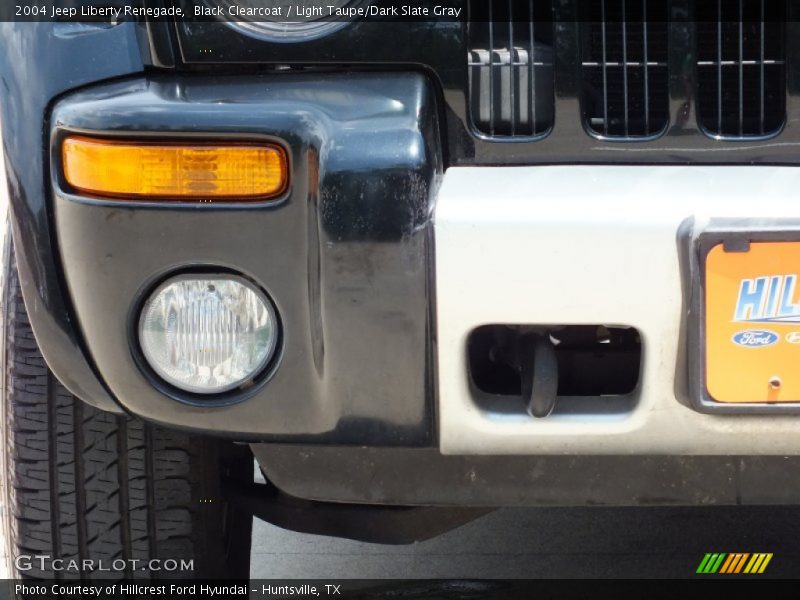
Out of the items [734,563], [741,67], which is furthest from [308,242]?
[734,563]

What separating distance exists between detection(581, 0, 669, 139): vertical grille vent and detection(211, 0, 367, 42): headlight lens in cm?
34

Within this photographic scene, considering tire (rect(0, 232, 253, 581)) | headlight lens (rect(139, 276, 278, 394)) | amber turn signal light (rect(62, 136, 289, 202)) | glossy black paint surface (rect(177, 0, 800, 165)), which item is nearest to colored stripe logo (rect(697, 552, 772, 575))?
tire (rect(0, 232, 253, 581))

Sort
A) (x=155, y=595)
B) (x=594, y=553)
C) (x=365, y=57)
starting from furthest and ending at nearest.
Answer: (x=594, y=553) → (x=155, y=595) → (x=365, y=57)

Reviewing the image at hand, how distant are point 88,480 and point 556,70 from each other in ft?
3.28

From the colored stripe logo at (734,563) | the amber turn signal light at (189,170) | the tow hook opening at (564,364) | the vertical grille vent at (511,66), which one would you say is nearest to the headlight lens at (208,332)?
the amber turn signal light at (189,170)

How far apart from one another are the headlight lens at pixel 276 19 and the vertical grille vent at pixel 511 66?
19cm

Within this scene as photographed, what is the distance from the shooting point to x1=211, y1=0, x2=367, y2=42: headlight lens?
5.43ft

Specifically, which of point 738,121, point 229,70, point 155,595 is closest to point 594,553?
point 155,595

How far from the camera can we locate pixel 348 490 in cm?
175

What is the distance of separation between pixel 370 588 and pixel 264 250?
4.24 ft

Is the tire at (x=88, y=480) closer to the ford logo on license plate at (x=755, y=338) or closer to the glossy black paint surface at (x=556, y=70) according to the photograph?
the glossy black paint surface at (x=556, y=70)

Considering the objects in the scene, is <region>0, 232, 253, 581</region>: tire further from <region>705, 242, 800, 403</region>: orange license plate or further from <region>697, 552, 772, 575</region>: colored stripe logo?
<region>697, 552, 772, 575</region>: colored stripe logo

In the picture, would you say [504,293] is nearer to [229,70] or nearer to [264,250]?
[264,250]

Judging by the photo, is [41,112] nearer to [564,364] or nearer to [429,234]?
[429,234]
